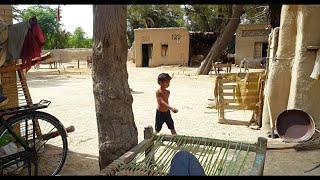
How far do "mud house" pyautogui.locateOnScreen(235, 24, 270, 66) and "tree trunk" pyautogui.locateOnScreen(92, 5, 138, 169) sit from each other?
69.3ft

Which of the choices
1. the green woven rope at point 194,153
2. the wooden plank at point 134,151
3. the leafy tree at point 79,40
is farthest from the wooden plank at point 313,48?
the leafy tree at point 79,40

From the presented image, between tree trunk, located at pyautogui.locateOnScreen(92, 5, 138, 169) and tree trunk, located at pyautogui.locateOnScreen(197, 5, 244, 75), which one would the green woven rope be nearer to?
tree trunk, located at pyautogui.locateOnScreen(92, 5, 138, 169)

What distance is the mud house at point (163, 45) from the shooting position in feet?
83.3

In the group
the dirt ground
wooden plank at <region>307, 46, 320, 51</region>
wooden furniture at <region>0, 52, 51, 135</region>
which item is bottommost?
the dirt ground

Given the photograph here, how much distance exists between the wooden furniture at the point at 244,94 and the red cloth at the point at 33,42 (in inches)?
148

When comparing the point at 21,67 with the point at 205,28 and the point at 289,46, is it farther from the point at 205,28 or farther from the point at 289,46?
the point at 205,28

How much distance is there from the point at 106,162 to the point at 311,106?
134 inches

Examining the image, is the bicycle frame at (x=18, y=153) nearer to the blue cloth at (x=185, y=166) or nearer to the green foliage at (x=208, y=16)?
the blue cloth at (x=185, y=166)

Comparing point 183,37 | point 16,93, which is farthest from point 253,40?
point 16,93

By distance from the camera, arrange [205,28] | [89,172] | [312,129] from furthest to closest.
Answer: [205,28] < [312,129] < [89,172]

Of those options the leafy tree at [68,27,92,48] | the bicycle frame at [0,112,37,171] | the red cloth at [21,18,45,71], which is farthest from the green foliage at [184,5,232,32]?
the leafy tree at [68,27,92,48]

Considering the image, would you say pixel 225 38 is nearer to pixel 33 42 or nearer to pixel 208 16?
pixel 208 16

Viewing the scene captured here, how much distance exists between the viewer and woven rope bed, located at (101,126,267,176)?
2934 millimetres

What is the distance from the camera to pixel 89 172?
13.3 feet
